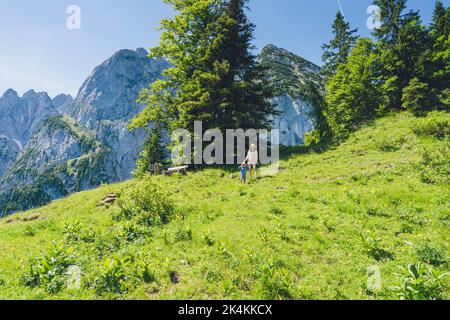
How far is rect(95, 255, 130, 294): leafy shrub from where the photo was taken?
7566 millimetres

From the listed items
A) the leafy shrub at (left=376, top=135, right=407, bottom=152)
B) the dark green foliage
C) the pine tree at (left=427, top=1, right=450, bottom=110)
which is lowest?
the leafy shrub at (left=376, top=135, right=407, bottom=152)

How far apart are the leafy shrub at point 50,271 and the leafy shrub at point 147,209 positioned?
4.15m

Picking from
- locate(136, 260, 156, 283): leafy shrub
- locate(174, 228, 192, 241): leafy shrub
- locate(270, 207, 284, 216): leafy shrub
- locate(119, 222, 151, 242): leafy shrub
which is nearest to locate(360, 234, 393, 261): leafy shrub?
locate(270, 207, 284, 216): leafy shrub

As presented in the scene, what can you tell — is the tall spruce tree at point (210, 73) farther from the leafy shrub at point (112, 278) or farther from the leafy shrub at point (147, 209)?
the leafy shrub at point (112, 278)

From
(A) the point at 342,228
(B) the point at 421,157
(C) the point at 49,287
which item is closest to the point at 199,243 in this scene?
(C) the point at 49,287

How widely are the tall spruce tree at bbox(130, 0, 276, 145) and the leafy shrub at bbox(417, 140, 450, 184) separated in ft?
45.8

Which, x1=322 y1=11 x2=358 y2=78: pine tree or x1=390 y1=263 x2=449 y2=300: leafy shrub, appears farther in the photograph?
x1=322 y1=11 x2=358 y2=78: pine tree

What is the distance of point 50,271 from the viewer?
26.5ft

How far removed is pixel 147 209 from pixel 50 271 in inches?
A: 252

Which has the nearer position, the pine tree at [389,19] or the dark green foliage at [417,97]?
the dark green foliage at [417,97]

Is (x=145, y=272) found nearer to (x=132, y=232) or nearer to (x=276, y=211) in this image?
(x=132, y=232)

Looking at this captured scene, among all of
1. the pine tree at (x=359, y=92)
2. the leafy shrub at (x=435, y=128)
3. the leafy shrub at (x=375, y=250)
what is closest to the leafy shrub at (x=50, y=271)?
the leafy shrub at (x=375, y=250)

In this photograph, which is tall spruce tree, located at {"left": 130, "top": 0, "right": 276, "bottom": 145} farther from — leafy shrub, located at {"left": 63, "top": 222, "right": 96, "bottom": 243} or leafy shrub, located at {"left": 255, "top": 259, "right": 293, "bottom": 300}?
leafy shrub, located at {"left": 255, "top": 259, "right": 293, "bottom": 300}

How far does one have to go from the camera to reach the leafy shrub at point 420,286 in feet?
21.4
